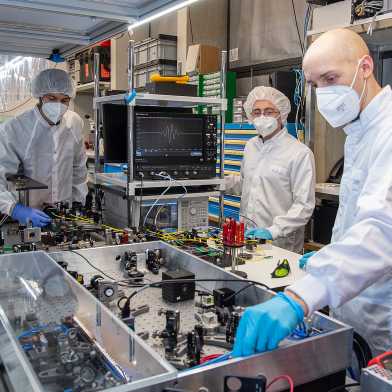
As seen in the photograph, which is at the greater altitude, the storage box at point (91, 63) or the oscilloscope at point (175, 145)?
the storage box at point (91, 63)

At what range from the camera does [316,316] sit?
1036 millimetres

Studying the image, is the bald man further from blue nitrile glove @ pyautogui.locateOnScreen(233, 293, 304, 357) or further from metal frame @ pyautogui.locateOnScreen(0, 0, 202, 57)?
metal frame @ pyautogui.locateOnScreen(0, 0, 202, 57)

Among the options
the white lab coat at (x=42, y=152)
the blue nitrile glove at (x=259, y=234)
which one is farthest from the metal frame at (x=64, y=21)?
the blue nitrile glove at (x=259, y=234)

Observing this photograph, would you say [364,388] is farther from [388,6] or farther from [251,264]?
[388,6]

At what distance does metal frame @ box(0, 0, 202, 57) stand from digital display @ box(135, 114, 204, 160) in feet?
1.68

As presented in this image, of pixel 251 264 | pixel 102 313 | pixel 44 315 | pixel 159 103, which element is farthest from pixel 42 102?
pixel 102 313

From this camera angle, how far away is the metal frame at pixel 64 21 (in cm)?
193

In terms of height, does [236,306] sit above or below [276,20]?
below

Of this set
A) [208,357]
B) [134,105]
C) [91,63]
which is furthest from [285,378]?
[91,63]

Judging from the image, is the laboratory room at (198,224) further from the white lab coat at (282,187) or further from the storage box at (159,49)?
the storage box at (159,49)

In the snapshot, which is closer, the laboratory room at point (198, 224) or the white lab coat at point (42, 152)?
the laboratory room at point (198, 224)

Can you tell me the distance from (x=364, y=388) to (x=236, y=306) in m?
0.45

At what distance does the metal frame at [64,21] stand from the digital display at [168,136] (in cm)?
51

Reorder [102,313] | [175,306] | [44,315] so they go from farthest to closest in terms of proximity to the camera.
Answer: [175,306] → [44,315] → [102,313]
